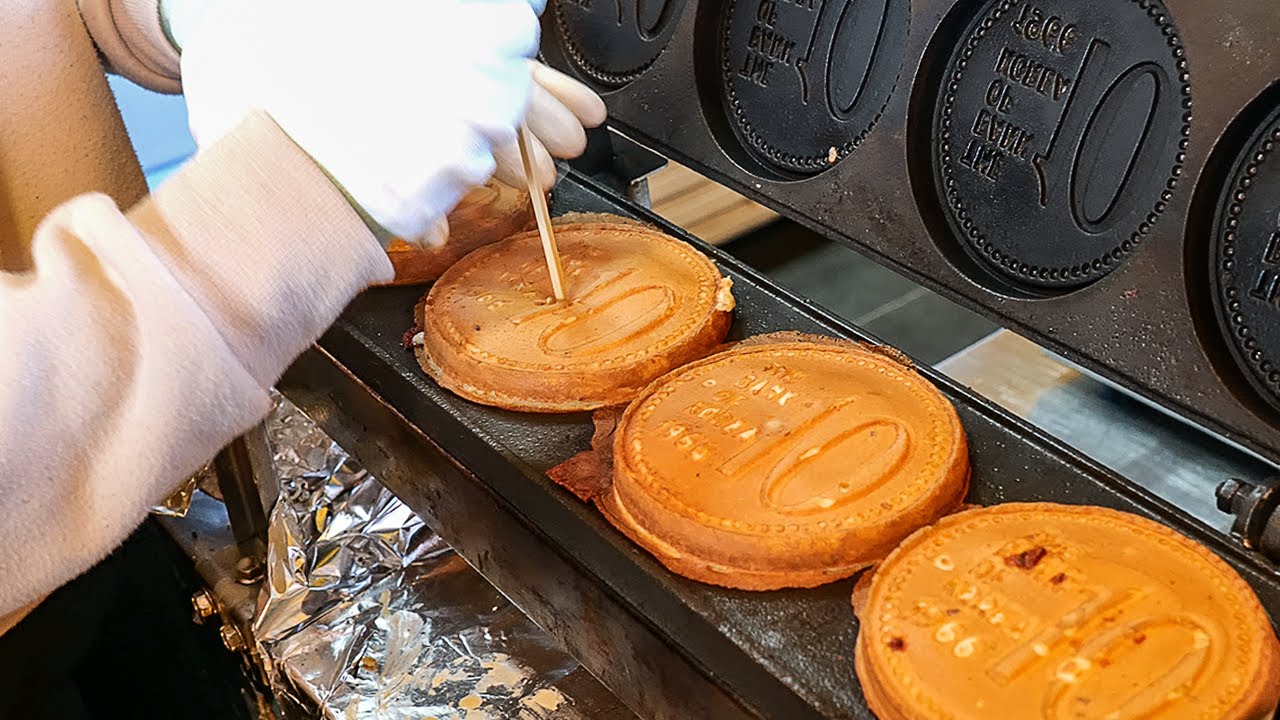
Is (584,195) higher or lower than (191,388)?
lower

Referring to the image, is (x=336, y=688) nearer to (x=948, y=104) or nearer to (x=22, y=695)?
(x=22, y=695)

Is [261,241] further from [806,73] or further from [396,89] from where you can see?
[806,73]

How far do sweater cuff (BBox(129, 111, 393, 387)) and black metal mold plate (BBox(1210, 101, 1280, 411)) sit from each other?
0.82m

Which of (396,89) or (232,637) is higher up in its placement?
(396,89)

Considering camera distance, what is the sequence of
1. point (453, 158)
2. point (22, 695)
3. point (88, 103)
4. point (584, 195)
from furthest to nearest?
1. point (584, 195)
2. point (88, 103)
3. point (22, 695)
4. point (453, 158)

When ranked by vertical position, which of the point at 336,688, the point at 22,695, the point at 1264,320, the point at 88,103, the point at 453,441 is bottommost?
the point at 22,695

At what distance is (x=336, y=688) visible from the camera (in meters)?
1.42

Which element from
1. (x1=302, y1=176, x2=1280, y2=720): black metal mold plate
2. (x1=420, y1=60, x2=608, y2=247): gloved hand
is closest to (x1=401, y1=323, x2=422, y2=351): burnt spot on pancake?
(x1=302, y1=176, x2=1280, y2=720): black metal mold plate

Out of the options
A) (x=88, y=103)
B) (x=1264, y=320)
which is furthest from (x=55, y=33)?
(x=1264, y=320)

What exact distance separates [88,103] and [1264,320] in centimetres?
147

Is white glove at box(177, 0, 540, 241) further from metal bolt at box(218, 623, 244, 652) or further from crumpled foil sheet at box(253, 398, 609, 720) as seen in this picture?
metal bolt at box(218, 623, 244, 652)

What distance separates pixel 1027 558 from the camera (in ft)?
3.31

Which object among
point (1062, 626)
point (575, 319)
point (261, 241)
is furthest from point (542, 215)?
point (1062, 626)

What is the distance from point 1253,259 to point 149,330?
3.33 ft
